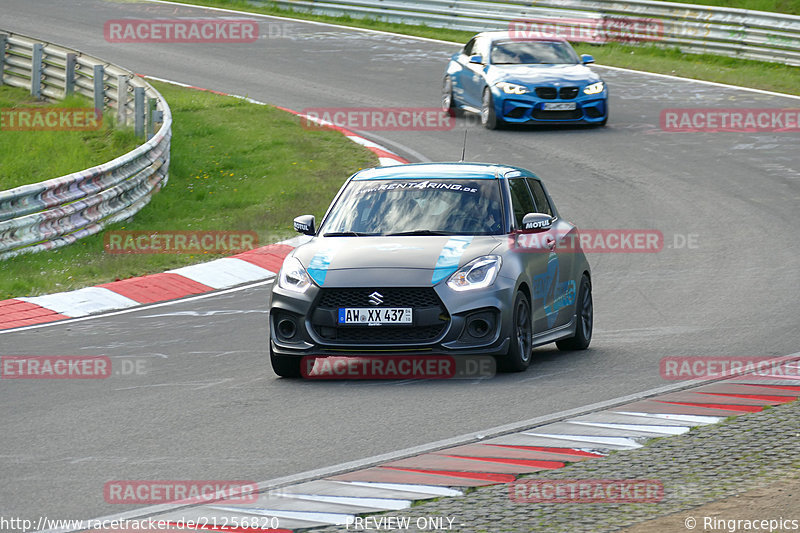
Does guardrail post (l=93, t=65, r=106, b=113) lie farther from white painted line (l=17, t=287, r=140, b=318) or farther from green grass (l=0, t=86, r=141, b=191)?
white painted line (l=17, t=287, r=140, b=318)

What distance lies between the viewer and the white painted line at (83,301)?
13.3 metres

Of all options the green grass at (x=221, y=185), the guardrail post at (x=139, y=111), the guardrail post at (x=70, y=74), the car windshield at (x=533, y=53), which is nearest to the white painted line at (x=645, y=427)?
the green grass at (x=221, y=185)

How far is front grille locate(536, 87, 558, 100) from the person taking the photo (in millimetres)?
22594

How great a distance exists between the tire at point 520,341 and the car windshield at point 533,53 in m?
13.9

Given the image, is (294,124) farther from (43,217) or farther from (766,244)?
(766,244)

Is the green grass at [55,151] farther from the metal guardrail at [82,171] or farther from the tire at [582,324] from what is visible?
the tire at [582,324]

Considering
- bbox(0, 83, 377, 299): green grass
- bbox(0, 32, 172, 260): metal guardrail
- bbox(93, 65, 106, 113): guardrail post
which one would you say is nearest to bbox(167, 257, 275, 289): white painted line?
bbox(0, 83, 377, 299): green grass

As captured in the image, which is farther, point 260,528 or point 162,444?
point 162,444

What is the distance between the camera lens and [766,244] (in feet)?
52.7

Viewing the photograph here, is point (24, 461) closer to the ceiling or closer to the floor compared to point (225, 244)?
closer to the ceiling

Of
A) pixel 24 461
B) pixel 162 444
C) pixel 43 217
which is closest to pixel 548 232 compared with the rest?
pixel 162 444

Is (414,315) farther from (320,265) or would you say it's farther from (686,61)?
(686,61)

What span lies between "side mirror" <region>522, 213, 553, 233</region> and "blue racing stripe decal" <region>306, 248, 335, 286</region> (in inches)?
60.1

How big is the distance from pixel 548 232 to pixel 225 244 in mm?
6600
